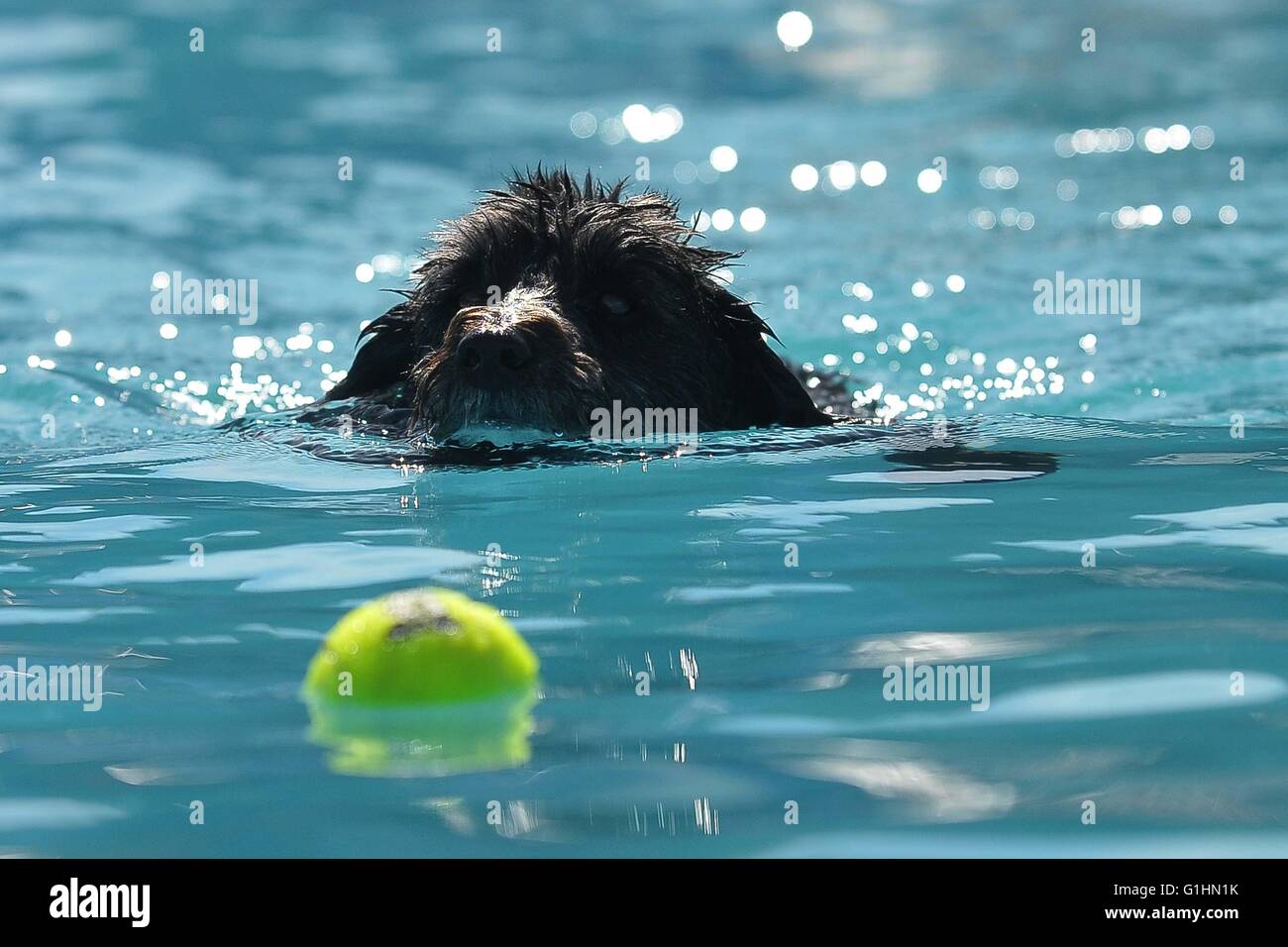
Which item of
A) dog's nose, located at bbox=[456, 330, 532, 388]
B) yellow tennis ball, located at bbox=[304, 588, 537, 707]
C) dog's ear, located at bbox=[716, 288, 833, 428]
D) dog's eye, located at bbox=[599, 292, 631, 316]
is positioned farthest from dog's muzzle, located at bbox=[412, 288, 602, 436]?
yellow tennis ball, located at bbox=[304, 588, 537, 707]

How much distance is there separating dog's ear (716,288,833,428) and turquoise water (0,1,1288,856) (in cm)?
40

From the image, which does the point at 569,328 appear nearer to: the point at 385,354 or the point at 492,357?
the point at 492,357

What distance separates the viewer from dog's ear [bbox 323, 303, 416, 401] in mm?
8250

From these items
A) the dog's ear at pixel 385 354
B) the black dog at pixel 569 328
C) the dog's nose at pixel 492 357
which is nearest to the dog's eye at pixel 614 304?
the black dog at pixel 569 328

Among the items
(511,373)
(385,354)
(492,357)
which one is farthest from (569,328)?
(385,354)

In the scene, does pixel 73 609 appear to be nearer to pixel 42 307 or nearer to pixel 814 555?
pixel 814 555

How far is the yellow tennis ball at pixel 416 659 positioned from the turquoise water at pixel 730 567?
137mm

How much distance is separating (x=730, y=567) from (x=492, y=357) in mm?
1891

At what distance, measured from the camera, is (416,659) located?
356cm

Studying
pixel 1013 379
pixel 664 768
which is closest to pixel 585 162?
pixel 1013 379

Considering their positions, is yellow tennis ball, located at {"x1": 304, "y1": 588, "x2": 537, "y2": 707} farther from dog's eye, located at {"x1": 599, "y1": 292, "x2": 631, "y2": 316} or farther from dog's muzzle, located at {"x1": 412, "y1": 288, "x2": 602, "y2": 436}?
→ dog's eye, located at {"x1": 599, "y1": 292, "x2": 631, "y2": 316}

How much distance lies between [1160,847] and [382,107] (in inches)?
731

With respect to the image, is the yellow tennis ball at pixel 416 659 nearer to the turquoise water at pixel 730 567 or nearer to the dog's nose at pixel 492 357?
the turquoise water at pixel 730 567

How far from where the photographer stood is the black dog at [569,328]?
6691 mm
